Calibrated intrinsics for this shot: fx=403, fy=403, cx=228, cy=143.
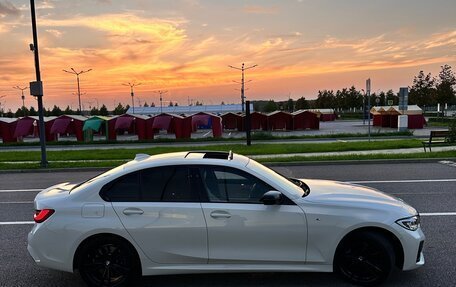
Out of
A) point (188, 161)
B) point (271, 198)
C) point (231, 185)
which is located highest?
point (188, 161)

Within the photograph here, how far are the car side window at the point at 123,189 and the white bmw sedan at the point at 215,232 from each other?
0.04 ft

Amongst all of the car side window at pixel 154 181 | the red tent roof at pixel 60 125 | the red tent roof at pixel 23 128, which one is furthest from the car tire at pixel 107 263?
the red tent roof at pixel 23 128

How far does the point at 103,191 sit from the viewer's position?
4297 millimetres

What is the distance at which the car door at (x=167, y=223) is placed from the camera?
4.12m

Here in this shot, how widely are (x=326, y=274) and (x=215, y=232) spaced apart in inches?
55.4

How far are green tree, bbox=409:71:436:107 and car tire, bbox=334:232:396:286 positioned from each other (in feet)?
191

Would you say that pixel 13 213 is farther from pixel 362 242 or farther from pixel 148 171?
pixel 362 242

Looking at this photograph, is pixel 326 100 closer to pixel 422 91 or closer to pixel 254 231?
pixel 422 91

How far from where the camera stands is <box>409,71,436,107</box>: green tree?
56922 millimetres

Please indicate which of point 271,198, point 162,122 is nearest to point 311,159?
point 271,198

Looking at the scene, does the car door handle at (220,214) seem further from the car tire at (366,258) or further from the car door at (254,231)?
the car tire at (366,258)

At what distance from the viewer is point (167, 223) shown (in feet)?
13.6

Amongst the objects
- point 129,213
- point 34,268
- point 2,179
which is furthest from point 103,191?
point 2,179

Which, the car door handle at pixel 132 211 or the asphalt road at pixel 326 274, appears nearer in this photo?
the car door handle at pixel 132 211
